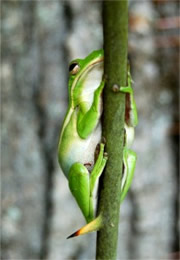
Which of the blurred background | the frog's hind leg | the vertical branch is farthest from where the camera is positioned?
the blurred background

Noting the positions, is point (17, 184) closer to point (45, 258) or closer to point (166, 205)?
point (45, 258)

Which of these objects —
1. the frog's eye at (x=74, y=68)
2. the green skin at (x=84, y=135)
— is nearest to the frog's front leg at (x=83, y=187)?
the green skin at (x=84, y=135)

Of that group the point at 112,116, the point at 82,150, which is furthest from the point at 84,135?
the point at 112,116

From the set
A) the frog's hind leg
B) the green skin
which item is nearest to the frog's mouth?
the green skin

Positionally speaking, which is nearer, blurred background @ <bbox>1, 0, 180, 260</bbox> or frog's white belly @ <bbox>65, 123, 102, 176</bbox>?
frog's white belly @ <bbox>65, 123, 102, 176</bbox>

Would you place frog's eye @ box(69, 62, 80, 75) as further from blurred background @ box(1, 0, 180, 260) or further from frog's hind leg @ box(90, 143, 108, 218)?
blurred background @ box(1, 0, 180, 260)

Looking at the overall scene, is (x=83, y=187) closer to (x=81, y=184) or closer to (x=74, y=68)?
(x=81, y=184)

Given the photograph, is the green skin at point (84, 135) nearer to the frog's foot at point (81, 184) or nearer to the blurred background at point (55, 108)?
the frog's foot at point (81, 184)
